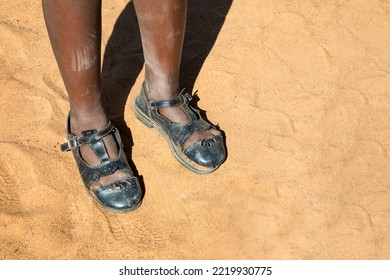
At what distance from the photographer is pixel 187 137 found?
2.59 m

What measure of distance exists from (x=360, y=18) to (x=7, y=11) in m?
2.02

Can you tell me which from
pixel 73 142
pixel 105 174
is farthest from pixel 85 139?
pixel 105 174

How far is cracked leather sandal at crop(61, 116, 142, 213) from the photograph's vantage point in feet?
8.02

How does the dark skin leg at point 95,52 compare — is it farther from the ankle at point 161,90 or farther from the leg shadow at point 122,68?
the leg shadow at point 122,68

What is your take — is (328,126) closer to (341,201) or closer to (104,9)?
(341,201)

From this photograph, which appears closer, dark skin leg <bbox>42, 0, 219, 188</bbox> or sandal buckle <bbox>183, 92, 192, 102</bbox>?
dark skin leg <bbox>42, 0, 219, 188</bbox>

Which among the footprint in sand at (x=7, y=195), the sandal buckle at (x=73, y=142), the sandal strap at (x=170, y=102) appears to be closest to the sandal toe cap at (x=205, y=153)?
the sandal strap at (x=170, y=102)

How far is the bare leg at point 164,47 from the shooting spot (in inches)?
91.4

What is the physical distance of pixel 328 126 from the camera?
2809mm

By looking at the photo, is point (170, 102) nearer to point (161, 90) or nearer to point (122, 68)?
point (161, 90)

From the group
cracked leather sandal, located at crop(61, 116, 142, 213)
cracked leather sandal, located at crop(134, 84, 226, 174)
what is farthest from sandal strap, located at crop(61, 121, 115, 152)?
cracked leather sandal, located at crop(134, 84, 226, 174)

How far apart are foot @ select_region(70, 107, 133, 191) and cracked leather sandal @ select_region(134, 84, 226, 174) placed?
0.83ft

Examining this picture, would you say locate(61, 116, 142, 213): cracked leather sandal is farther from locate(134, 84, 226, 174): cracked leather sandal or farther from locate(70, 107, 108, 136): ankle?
locate(134, 84, 226, 174): cracked leather sandal

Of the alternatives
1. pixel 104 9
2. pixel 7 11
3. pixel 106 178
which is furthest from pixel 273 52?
pixel 7 11
